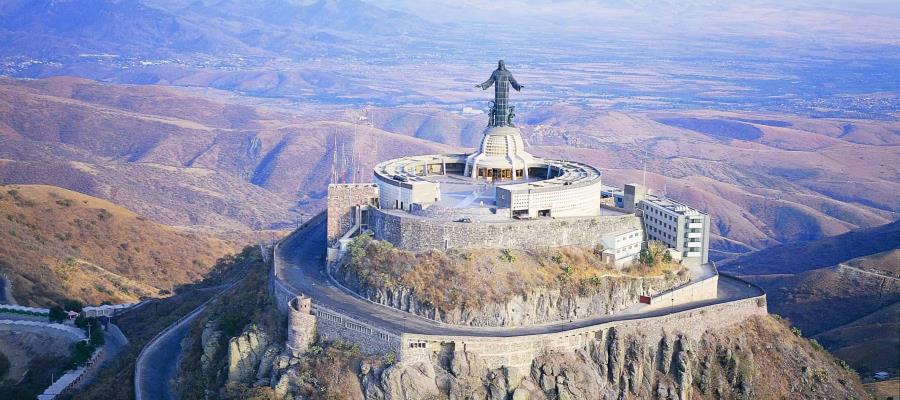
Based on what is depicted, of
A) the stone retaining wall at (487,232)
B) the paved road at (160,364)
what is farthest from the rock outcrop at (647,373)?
the paved road at (160,364)

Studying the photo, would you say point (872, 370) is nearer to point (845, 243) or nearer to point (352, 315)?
point (352, 315)

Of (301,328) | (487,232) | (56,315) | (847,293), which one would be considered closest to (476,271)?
(487,232)

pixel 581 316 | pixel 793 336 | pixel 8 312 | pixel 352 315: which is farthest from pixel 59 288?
pixel 793 336

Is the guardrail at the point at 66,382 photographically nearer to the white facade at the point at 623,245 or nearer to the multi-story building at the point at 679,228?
the white facade at the point at 623,245

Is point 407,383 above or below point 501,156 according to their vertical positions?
below

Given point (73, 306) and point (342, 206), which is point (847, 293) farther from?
point (73, 306)

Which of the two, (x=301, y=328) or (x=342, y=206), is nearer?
(x=301, y=328)

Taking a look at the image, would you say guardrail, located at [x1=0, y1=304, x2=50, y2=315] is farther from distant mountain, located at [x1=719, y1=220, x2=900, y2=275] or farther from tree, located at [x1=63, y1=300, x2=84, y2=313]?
distant mountain, located at [x1=719, y1=220, x2=900, y2=275]
